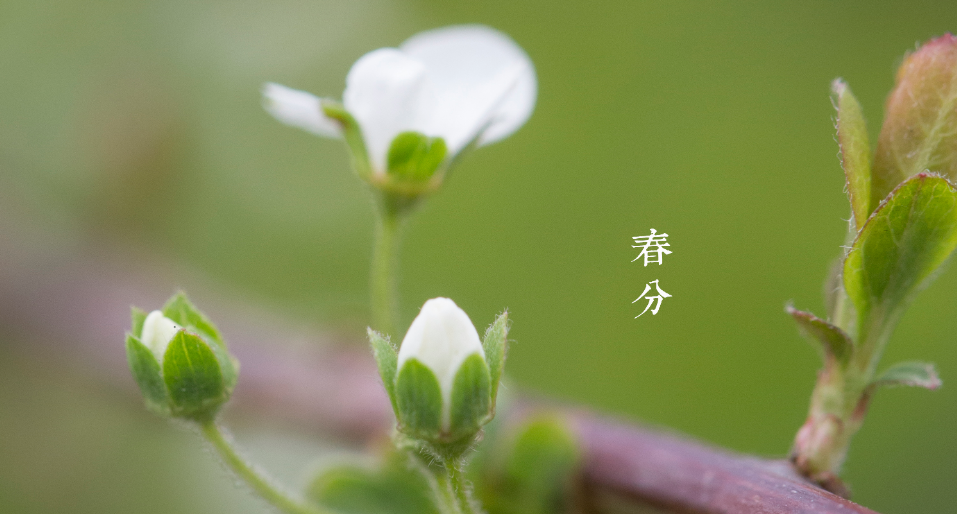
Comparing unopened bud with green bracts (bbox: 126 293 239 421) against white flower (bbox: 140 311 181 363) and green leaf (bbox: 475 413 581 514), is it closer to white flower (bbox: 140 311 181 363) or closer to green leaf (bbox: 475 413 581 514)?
white flower (bbox: 140 311 181 363)

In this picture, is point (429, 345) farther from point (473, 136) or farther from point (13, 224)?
point (13, 224)

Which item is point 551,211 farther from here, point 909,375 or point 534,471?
point 909,375

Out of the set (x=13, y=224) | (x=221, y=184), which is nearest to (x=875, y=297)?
(x=13, y=224)

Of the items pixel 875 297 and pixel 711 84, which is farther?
pixel 711 84

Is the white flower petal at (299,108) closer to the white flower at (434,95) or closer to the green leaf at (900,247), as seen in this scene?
the white flower at (434,95)

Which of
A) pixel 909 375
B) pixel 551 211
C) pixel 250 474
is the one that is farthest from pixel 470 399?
pixel 551 211
